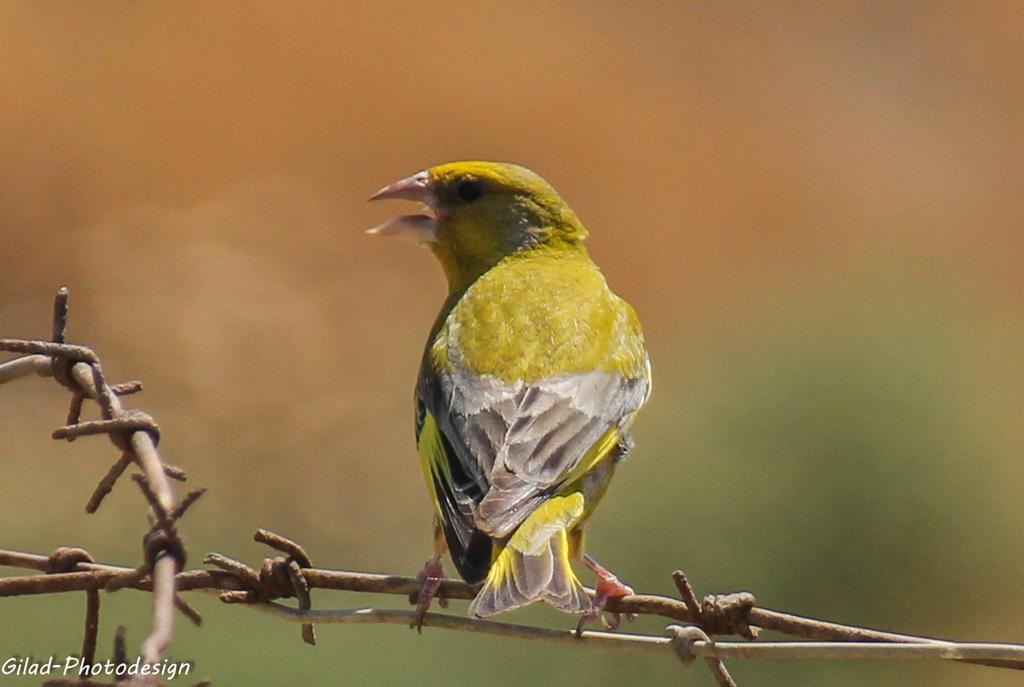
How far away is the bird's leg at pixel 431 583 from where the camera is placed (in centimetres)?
312

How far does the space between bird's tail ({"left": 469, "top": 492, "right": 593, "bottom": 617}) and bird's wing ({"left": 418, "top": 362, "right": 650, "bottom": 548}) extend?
0.04m

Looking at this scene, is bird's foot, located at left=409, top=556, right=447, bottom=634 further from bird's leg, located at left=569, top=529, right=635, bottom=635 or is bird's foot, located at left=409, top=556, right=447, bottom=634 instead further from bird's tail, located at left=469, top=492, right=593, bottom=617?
bird's leg, located at left=569, top=529, right=635, bottom=635

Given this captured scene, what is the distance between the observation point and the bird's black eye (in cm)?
571

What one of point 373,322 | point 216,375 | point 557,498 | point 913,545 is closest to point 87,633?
point 557,498

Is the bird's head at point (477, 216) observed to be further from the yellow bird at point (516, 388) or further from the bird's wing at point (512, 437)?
the bird's wing at point (512, 437)

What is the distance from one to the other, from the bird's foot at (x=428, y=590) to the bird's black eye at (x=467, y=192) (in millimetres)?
1809

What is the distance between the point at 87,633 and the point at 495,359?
216cm

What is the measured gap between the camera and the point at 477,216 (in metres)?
5.68

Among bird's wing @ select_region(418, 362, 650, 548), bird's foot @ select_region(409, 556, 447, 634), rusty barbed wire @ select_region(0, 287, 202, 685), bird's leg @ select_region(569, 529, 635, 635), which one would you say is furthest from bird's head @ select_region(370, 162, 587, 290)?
rusty barbed wire @ select_region(0, 287, 202, 685)

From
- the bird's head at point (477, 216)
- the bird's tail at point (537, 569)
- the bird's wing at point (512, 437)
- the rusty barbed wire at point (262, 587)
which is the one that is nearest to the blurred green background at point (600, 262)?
the bird's head at point (477, 216)

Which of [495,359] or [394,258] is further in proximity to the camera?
[394,258]

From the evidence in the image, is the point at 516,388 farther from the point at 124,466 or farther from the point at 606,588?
the point at 124,466

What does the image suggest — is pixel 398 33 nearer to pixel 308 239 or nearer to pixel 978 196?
pixel 308 239

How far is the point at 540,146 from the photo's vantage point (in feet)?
75.2
